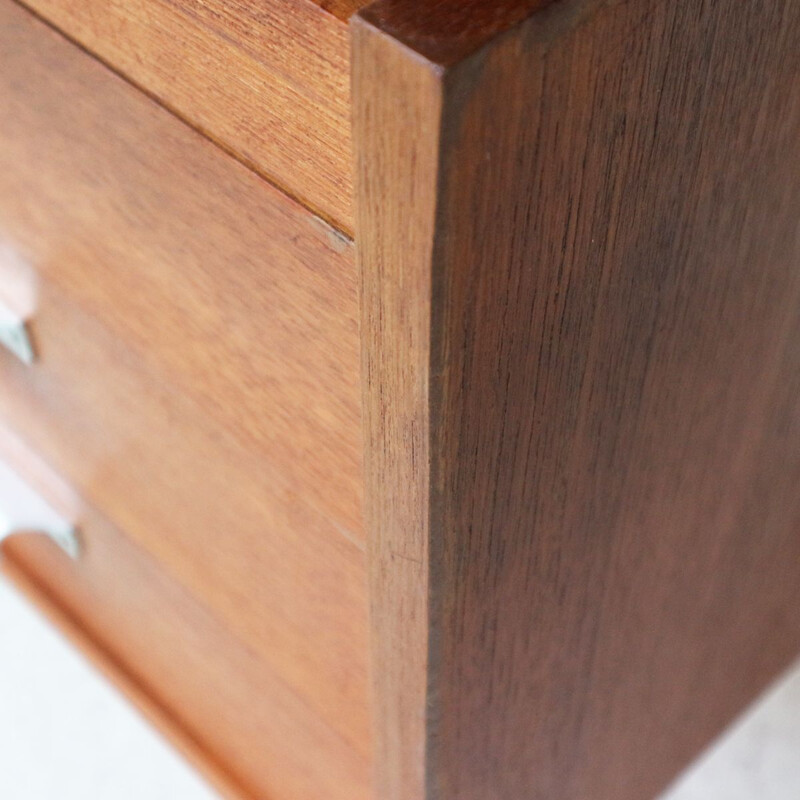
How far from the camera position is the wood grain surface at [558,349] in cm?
25

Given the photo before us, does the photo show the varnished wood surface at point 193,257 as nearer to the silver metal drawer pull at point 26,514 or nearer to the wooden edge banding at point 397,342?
the wooden edge banding at point 397,342

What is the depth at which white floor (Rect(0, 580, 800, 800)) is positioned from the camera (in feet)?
2.60

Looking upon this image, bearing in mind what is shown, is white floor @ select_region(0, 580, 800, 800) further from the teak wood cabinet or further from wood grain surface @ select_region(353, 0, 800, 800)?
wood grain surface @ select_region(353, 0, 800, 800)

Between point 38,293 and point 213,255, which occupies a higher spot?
point 213,255

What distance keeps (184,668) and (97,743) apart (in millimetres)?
173

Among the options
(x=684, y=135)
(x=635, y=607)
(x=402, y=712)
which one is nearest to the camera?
(x=684, y=135)

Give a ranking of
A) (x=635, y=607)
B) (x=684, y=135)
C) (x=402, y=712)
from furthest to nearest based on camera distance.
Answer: (x=635, y=607), (x=402, y=712), (x=684, y=135)

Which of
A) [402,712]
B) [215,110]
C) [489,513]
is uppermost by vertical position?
[215,110]

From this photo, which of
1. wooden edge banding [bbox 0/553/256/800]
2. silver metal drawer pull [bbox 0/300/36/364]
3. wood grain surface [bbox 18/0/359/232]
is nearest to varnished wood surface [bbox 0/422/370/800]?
wooden edge banding [bbox 0/553/256/800]

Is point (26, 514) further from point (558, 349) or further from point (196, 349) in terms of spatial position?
point (558, 349)

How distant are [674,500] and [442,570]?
166 mm

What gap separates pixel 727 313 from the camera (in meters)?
0.40

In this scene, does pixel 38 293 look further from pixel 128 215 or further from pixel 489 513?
pixel 489 513

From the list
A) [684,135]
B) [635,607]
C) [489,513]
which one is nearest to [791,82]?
[684,135]
